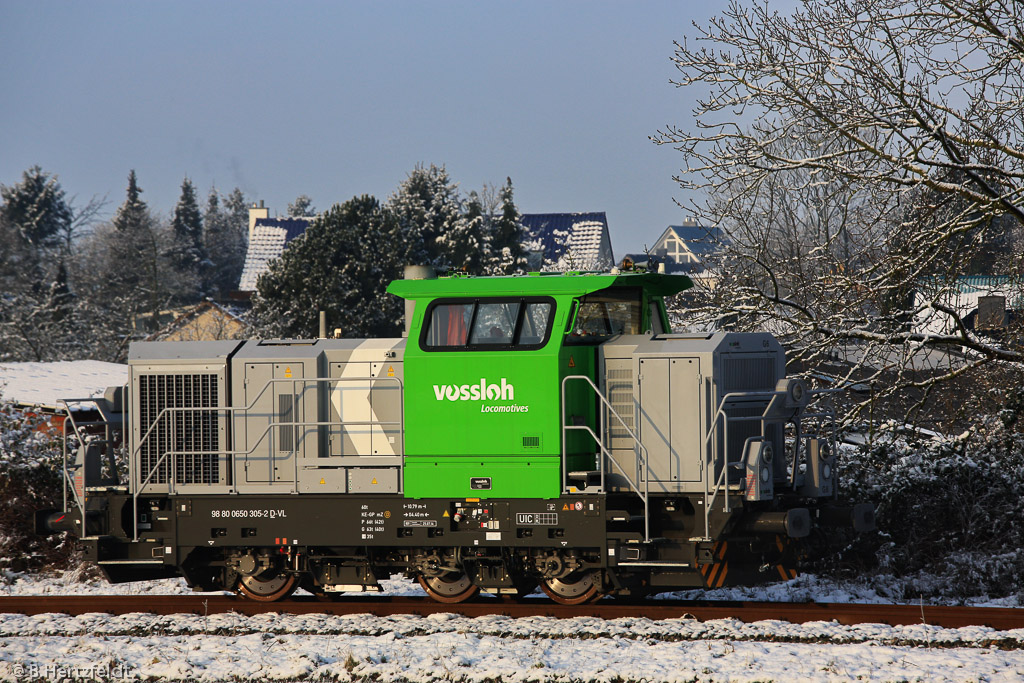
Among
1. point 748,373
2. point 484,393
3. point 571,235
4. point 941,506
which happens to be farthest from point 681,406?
point 571,235

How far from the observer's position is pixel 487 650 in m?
8.80

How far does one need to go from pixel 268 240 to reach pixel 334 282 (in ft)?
81.2

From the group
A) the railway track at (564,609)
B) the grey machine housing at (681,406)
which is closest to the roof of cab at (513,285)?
the grey machine housing at (681,406)

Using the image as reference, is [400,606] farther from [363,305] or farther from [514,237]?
[514,237]

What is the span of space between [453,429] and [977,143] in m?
7.15

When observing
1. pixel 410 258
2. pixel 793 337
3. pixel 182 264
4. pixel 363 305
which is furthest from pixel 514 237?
pixel 182 264

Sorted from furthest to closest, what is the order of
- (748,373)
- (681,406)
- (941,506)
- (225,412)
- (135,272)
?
1. (135,272)
2. (941,506)
3. (225,412)
4. (748,373)
5. (681,406)

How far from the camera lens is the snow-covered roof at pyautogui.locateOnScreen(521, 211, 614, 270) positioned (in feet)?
174

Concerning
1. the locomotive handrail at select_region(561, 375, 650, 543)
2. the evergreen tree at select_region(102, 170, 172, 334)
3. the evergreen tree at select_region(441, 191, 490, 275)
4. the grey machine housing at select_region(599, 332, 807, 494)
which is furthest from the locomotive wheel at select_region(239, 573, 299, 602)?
the evergreen tree at select_region(102, 170, 172, 334)

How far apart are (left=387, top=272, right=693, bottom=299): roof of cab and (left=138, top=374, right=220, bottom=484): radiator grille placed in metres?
2.85

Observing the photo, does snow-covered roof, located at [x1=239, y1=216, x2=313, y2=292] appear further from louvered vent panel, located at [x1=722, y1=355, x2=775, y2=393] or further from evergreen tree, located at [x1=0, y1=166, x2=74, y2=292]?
louvered vent panel, located at [x1=722, y1=355, x2=775, y2=393]

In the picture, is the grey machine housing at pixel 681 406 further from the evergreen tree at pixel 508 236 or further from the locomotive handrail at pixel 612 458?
the evergreen tree at pixel 508 236

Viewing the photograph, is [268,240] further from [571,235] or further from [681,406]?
[681,406]

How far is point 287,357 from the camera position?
36.9ft
